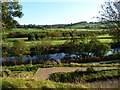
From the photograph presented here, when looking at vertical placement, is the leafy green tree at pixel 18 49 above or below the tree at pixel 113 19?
below

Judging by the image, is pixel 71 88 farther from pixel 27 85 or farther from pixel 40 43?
pixel 40 43

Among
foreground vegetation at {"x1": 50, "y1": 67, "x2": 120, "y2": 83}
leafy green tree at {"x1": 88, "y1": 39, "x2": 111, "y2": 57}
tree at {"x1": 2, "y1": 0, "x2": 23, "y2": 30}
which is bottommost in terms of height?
leafy green tree at {"x1": 88, "y1": 39, "x2": 111, "y2": 57}

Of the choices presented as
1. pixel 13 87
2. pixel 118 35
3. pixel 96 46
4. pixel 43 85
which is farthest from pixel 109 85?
pixel 96 46

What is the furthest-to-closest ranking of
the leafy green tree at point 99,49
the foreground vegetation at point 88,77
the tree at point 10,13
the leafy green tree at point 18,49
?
the leafy green tree at point 99,49 < the leafy green tree at point 18,49 < the tree at point 10,13 < the foreground vegetation at point 88,77

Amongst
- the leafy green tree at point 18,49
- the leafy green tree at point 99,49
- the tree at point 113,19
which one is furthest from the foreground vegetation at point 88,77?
the leafy green tree at point 99,49

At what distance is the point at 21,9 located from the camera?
29125mm

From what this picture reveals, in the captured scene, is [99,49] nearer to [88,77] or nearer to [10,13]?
[10,13]

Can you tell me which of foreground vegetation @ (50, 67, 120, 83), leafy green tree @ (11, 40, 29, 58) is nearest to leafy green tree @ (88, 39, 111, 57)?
leafy green tree @ (11, 40, 29, 58)

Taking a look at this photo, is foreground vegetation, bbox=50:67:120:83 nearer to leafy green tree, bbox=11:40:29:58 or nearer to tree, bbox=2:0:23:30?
tree, bbox=2:0:23:30

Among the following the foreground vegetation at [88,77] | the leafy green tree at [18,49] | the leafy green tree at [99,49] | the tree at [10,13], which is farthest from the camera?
the leafy green tree at [99,49]

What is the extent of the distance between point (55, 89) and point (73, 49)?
57584 millimetres

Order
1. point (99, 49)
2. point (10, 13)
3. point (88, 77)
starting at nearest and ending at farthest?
point (88, 77), point (10, 13), point (99, 49)

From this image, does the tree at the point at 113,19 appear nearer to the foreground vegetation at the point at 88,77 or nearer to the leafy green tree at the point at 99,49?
the foreground vegetation at the point at 88,77

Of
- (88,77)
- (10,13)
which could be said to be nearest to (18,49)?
(10,13)
